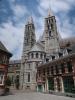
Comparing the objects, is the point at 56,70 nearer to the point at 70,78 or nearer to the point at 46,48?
the point at 70,78

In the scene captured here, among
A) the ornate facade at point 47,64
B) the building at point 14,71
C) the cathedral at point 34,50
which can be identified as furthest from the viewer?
the building at point 14,71

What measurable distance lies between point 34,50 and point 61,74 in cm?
2044

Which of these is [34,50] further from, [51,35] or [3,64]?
[3,64]

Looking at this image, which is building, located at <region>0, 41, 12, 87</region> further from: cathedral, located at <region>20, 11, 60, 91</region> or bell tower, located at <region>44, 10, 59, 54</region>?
bell tower, located at <region>44, 10, 59, 54</region>

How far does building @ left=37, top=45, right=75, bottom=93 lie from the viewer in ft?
90.4

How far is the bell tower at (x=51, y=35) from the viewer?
5403cm

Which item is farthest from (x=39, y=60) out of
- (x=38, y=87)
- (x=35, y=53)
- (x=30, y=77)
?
(x=38, y=87)

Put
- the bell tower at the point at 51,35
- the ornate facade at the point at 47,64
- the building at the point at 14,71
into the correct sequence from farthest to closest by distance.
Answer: the building at the point at 14,71 < the bell tower at the point at 51,35 < the ornate facade at the point at 47,64

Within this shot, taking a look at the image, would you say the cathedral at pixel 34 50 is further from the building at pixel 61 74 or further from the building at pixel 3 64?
the building at pixel 3 64

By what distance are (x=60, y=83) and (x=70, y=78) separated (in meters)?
3.24

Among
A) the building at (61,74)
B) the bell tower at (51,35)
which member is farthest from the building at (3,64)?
the bell tower at (51,35)

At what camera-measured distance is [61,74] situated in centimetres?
3005

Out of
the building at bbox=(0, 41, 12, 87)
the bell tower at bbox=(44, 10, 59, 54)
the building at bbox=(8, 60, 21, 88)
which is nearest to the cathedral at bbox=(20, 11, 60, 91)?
the bell tower at bbox=(44, 10, 59, 54)

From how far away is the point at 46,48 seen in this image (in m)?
55.2
